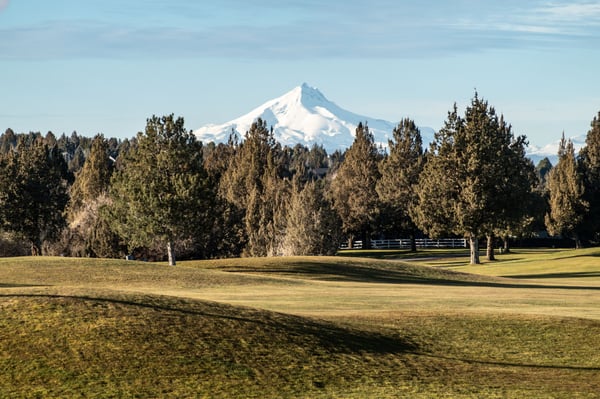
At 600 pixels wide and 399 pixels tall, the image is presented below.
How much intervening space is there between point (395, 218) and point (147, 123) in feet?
170

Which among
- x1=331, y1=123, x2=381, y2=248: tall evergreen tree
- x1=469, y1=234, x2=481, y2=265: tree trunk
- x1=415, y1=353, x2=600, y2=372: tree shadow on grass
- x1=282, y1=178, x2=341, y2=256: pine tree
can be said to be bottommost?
x1=415, y1=353, x2=600, y2=372: tree shadow on grass

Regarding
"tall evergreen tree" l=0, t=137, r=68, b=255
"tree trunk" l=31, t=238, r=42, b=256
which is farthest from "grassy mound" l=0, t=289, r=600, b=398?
"tree trunk" l=31, t=238, r=42, b=256

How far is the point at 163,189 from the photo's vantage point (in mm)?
60625

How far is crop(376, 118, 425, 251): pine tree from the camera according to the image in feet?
347

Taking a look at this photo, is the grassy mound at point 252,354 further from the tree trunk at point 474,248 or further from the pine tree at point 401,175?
the pine tree at point 401,175

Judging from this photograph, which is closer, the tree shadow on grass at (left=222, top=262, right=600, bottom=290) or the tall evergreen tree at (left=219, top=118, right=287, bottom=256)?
the tree shadow on grass at (left=222, top=262, right=600, bottom=290)

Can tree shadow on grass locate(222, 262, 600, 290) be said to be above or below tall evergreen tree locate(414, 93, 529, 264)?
below

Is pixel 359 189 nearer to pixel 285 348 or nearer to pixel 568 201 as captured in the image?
pixel 568 201

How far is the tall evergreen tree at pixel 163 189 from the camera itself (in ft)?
197

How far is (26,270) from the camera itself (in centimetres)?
4259

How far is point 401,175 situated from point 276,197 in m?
23.9

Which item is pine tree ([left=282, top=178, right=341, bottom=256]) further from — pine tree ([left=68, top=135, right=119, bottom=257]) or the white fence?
the white fence

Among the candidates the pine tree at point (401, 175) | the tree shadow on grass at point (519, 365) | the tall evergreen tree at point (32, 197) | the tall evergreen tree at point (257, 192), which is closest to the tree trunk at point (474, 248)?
the tall evergreen tree at point (257, 192)

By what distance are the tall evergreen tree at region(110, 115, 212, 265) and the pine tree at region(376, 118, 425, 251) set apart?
45881 millimetres
